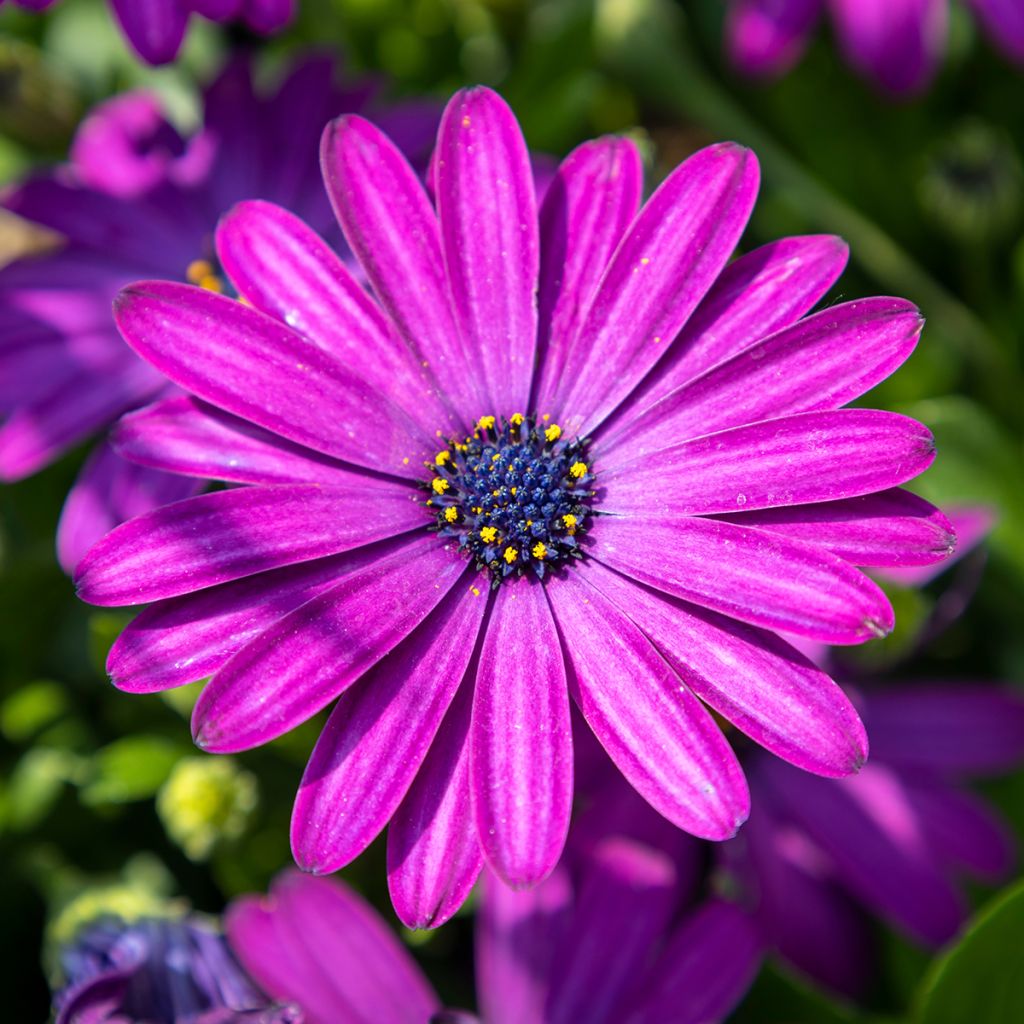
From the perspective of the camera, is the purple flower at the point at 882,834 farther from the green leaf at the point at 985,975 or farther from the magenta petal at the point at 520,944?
the magenta petal at the point at 520,944

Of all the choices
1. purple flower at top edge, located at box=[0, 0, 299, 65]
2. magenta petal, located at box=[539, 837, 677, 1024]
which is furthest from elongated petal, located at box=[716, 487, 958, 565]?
purple flower at top edge, located at box=[0, 0, 299, 65]

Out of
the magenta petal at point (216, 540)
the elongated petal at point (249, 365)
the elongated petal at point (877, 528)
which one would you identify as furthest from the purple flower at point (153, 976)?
the elongated petal at point (877, 528)

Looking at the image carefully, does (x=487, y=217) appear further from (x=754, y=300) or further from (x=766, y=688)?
(x=766, y=688)

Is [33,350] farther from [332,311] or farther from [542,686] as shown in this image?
[542,686]

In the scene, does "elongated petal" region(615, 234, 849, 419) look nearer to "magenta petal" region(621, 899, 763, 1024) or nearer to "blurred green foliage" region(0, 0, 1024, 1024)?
"blurred green foliage" region(0, 0, 1024, 1024)

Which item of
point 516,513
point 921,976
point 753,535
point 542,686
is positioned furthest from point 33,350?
point 921,976
